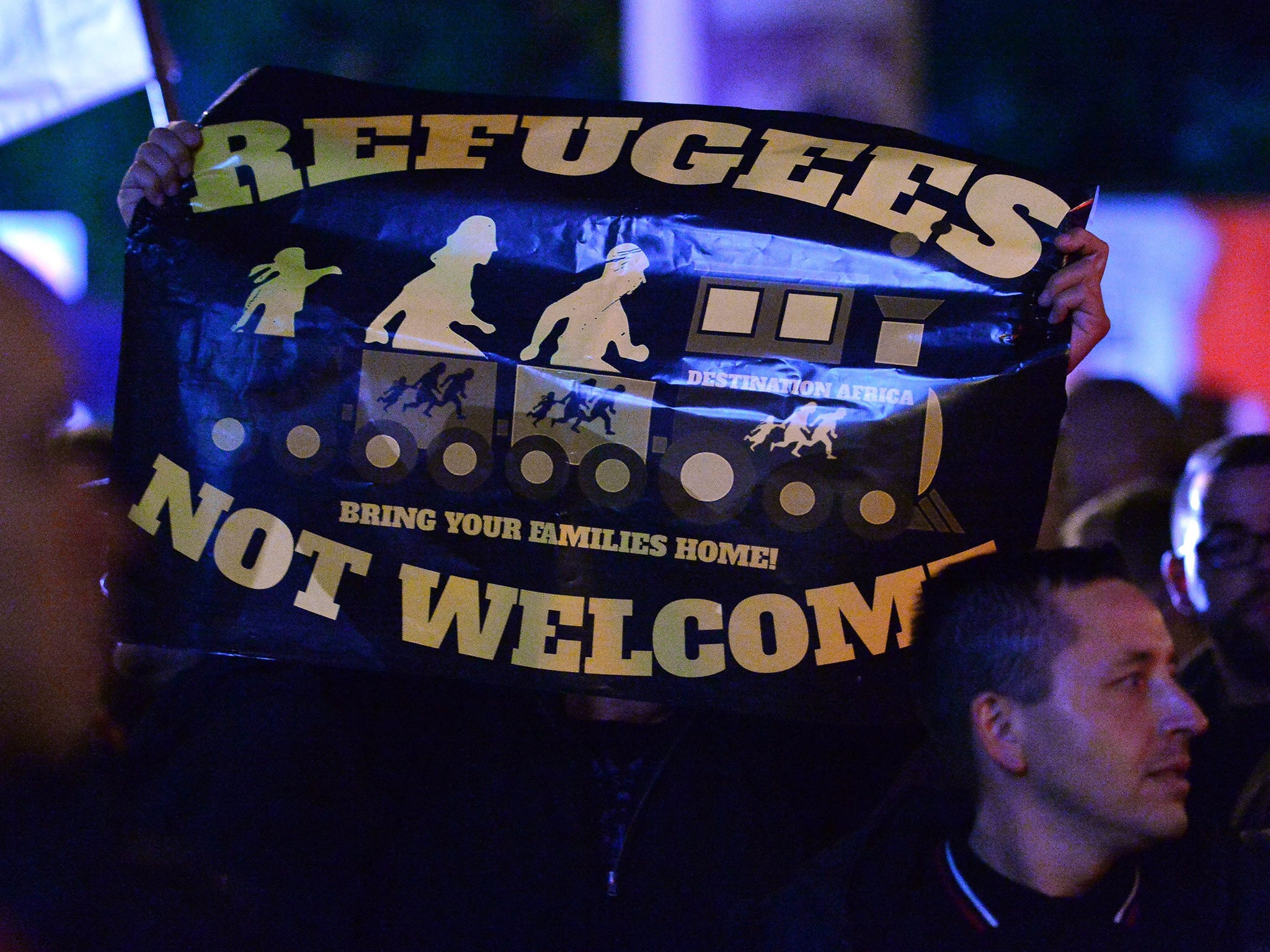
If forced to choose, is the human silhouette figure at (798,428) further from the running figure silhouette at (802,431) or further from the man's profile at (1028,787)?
the man's profile at (1028,787)

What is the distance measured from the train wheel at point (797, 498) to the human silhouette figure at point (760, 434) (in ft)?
0.19

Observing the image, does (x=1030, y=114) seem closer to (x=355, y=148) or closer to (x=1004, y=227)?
(x=1004, y=227)

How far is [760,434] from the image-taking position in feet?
6.68

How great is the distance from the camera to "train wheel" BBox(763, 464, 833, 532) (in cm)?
204

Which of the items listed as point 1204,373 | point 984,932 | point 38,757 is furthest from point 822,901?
point 1204,373

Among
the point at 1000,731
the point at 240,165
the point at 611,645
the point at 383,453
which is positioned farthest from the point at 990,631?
the point at 240,165

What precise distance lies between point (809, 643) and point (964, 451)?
0.41 metres

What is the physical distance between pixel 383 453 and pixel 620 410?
16.5 inches

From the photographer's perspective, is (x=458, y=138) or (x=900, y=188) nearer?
(x=900, y=188)

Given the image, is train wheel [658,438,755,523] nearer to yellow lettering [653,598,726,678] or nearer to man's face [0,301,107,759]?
yellow lettering [653,598,726,678]

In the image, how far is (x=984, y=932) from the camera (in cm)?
186

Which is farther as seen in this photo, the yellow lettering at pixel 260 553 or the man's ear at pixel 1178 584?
the man's ear at pixel 1178 584

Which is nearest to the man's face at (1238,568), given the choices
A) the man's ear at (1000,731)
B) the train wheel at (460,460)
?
the man's ear at (1000,731)

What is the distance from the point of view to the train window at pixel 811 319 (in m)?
2.03
